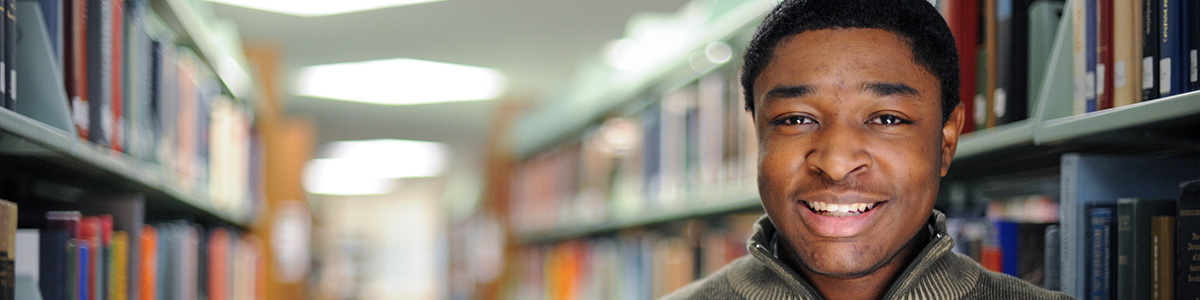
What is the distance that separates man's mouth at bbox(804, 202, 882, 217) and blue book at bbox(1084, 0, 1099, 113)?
0.32 m

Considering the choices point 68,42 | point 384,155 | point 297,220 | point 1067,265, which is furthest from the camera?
point 384,155

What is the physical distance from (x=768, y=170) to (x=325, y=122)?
6.46 metres

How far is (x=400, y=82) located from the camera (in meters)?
5.62

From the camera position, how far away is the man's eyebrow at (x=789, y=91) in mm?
1053

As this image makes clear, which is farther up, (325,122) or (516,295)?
(325,122)

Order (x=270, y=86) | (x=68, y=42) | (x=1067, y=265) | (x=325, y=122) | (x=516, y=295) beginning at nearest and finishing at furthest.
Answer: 1. (x=1067, y=265)
2. (x=68, y=42)
3. (x=270, y=86)
4. (x=516, y=295)
5. (x=325, y=122)

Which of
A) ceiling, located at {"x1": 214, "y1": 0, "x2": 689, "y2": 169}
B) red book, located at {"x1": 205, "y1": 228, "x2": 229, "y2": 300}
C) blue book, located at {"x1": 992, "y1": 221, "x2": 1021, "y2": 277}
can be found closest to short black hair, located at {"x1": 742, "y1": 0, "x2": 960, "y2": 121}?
blue book, located at {"x1": 992, "y1": 221, "x2": 1021, "y2": 277}

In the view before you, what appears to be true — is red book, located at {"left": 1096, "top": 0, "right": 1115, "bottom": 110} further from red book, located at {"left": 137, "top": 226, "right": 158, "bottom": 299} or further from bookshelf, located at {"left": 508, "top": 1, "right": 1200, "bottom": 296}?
red book, located at {"left": 137, "top": 226, "right": 158, "bottom": 299}

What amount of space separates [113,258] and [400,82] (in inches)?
164

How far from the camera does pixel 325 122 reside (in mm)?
7094

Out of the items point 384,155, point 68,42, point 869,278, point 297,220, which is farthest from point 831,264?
point 384,155

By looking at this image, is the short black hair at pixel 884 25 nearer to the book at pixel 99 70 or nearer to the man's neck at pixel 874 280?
the man's neck at pixel 874 280

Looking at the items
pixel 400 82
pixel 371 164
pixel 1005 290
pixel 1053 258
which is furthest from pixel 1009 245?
pixel 371 164

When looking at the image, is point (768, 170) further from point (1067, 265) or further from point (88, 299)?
point (88, 299)
